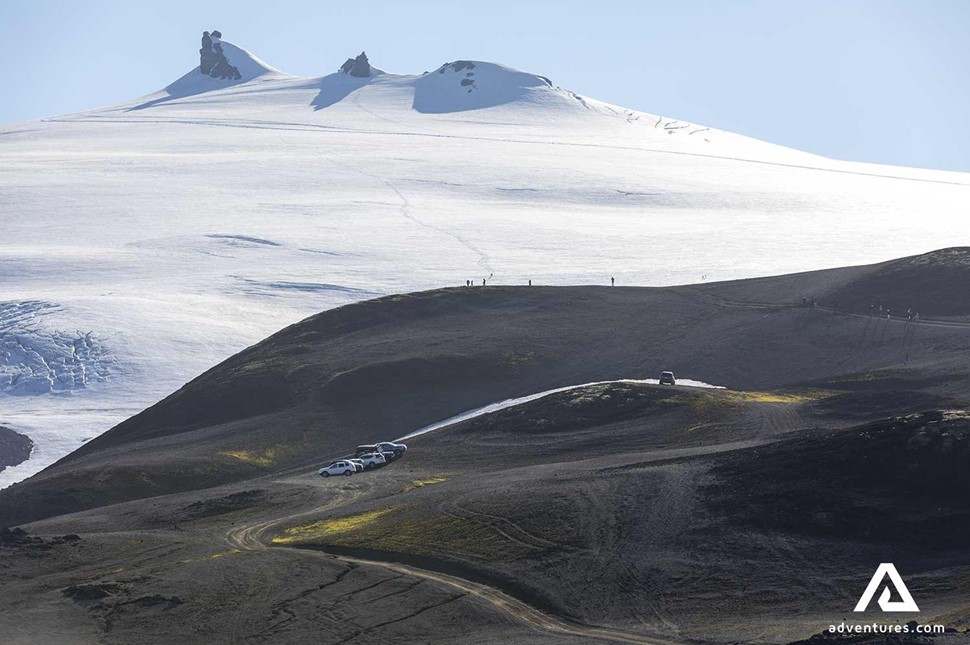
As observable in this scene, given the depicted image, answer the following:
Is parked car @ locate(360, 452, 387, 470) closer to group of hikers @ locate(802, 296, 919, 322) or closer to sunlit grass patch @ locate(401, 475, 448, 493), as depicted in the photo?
sunlit grass patch @ locate(401, 475, 448, 493)

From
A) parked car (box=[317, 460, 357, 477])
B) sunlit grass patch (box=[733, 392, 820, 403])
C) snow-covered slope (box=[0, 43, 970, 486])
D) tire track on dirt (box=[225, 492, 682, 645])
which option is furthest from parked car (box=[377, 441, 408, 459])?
snow-covered slope (box=[0, 43, 970, 486])

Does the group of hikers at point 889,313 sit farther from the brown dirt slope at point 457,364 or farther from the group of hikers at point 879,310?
the brown dirt slope at point 457,364

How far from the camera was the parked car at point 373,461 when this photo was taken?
60.1 metres

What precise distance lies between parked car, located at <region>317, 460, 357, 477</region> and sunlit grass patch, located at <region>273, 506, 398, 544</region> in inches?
400

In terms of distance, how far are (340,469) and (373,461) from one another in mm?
1894

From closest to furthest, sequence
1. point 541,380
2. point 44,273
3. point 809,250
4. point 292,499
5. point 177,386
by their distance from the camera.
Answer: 1. point 292,499
2. point 541,380
3. point 177,386
4. point 44,273
5. point 809,250

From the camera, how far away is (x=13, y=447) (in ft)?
277

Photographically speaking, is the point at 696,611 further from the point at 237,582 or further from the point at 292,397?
the point at 292,397

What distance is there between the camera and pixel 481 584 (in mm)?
38500

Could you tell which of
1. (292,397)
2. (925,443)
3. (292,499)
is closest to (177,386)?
(292,397)

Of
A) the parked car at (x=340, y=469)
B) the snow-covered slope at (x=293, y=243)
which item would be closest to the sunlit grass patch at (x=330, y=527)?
the parked car at (x=340, y=469)

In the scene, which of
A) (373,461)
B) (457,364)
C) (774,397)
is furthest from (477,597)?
(457,364)

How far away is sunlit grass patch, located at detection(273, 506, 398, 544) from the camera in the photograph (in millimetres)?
45438

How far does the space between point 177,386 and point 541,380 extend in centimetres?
3585
